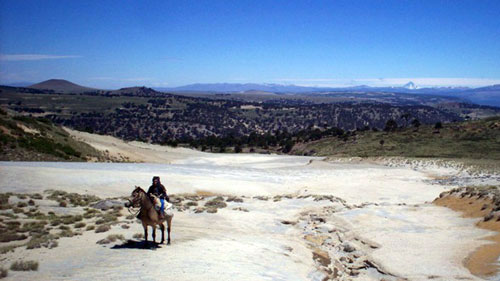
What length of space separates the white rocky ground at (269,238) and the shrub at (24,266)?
0.17m

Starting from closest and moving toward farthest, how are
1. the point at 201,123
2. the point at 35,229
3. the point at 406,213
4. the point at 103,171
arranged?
1. the point at 35,229
2. the point at 406,213
3. the point at 103,171
4. the point at 201,123

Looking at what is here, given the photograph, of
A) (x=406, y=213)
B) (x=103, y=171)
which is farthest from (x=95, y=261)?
(x=103, y=171)

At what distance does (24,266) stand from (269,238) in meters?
8.00

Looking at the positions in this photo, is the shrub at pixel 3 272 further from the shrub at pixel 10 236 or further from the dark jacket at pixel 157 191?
the dark jacket at pixel 157 191

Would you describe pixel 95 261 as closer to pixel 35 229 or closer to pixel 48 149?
pixel 35 229

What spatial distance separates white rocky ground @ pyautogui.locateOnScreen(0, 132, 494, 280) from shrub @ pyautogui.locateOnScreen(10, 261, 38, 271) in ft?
0.55

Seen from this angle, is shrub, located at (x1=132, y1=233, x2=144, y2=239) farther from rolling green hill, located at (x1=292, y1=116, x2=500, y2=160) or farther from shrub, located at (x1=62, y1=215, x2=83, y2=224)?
rolling green hill, located at (x1=292, y1=116, x2=500, y2=160)

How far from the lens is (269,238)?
45.6ft

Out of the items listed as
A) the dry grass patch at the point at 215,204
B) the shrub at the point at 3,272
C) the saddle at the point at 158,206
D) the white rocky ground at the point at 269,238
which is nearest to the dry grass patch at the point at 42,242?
the white rocky ground at the point at 269,238

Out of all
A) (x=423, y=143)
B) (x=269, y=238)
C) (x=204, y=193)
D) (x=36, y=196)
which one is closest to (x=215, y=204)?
(x=204, y=193)

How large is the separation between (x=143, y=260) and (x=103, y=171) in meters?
A: 17.0

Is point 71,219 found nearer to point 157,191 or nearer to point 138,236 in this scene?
point 138,236

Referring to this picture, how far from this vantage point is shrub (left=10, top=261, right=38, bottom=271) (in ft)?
27.1

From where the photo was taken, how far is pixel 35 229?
12.1 meters
